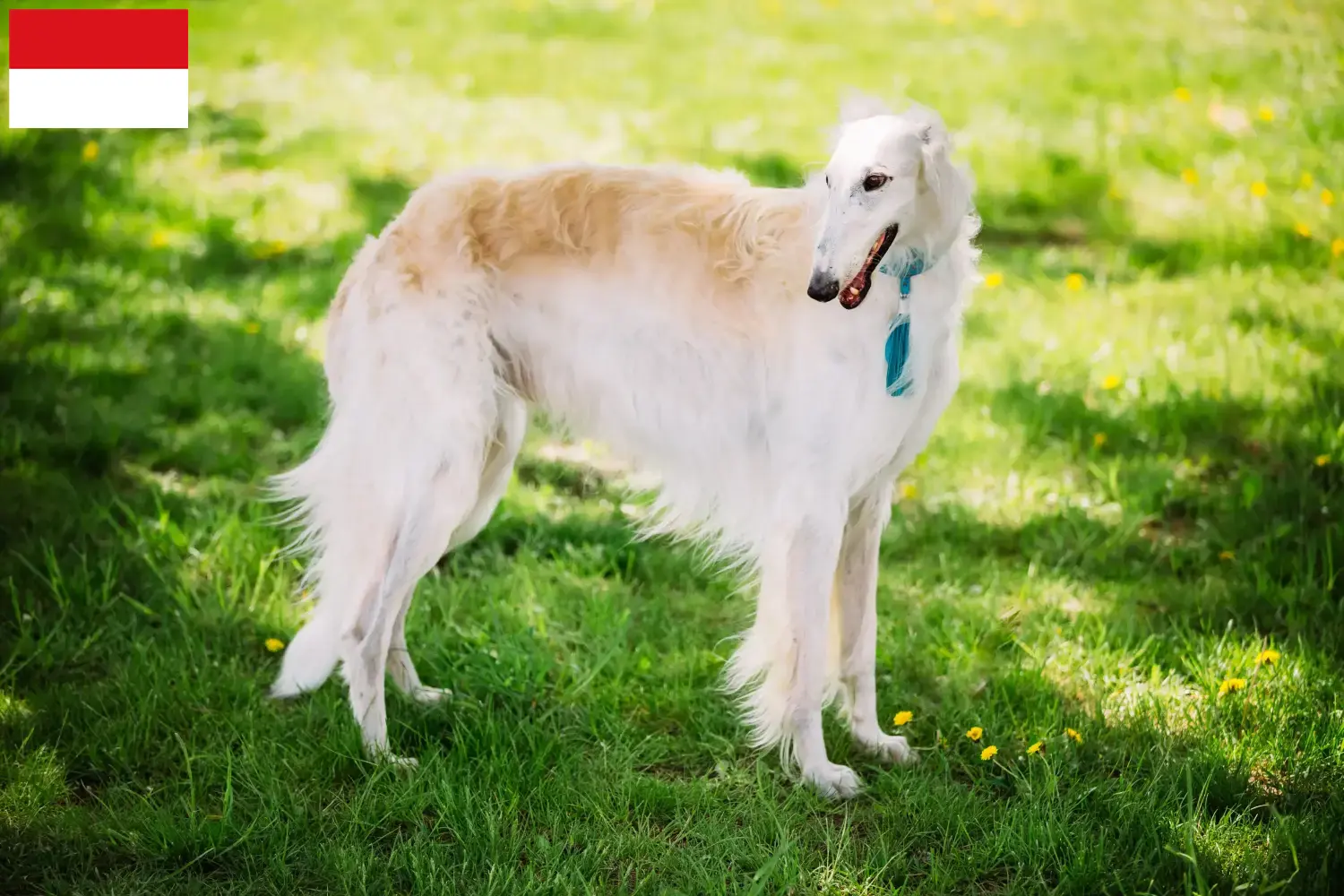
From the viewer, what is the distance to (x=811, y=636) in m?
2.87

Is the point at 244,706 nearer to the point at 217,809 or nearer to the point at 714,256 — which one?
the point at 217,809

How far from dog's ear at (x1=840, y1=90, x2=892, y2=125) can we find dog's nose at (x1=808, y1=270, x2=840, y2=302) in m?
0.42

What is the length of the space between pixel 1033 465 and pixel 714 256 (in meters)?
1.93

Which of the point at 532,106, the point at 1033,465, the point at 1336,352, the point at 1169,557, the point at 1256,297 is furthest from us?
the point at 532,106

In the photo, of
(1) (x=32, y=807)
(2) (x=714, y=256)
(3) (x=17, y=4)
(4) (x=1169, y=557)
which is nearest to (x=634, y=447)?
(2) (x=714, y=256)

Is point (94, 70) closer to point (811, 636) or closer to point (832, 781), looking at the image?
point (811, 636)

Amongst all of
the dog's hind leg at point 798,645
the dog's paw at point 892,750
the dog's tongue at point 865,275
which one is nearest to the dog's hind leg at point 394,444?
the dog's hind leg at point 798,645

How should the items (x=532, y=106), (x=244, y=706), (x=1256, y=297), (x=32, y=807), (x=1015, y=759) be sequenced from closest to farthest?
(x=32, y=807) < (x=1015, y=759) < (x=244, y=706) < (x=1256, y=297) < (x=532, y=106)

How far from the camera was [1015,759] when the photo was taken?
2.96 metres

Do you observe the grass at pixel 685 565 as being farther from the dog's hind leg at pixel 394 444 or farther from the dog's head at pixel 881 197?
the dog's head at pixel 881 197

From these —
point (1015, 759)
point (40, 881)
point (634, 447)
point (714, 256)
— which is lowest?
point (40, 881)

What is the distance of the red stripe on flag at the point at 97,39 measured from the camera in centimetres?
704

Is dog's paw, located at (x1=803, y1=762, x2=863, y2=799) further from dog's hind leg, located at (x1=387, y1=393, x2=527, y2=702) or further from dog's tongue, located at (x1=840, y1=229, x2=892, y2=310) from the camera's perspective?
dog's tongue, located at (x1=840, y1=229, x2=892, y2=310)

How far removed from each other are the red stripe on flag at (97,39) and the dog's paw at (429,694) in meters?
4.81
